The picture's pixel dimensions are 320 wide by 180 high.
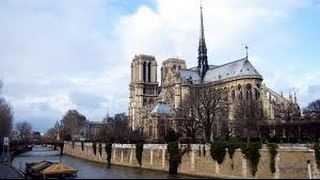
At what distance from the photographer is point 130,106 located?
146000 millimetres

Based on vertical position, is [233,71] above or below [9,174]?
above

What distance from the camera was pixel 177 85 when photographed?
114m

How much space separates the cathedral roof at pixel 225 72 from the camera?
102 m

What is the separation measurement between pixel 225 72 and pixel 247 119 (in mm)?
35806

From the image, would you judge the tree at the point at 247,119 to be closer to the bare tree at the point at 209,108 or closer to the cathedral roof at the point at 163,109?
the bare tree at the point at 209,108

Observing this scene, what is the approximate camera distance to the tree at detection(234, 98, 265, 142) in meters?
72.9

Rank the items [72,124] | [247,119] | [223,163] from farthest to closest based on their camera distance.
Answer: [72,124] < [247,119] < [223,163]

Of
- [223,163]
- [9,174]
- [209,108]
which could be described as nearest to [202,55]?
[209,108]

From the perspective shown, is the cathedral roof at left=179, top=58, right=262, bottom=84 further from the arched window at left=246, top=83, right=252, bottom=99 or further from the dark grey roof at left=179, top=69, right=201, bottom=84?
the arched window at left=246, top=83, right=252, bottom=99

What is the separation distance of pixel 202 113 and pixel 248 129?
11659mm

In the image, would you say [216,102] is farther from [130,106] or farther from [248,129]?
[130,106]

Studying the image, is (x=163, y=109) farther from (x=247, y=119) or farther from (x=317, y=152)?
(x=317, y=152)

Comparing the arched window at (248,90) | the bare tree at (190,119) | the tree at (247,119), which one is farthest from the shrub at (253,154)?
the arched window at (248,90)

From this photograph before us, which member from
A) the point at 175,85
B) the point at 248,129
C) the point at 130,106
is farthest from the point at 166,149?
the point at 130,106
